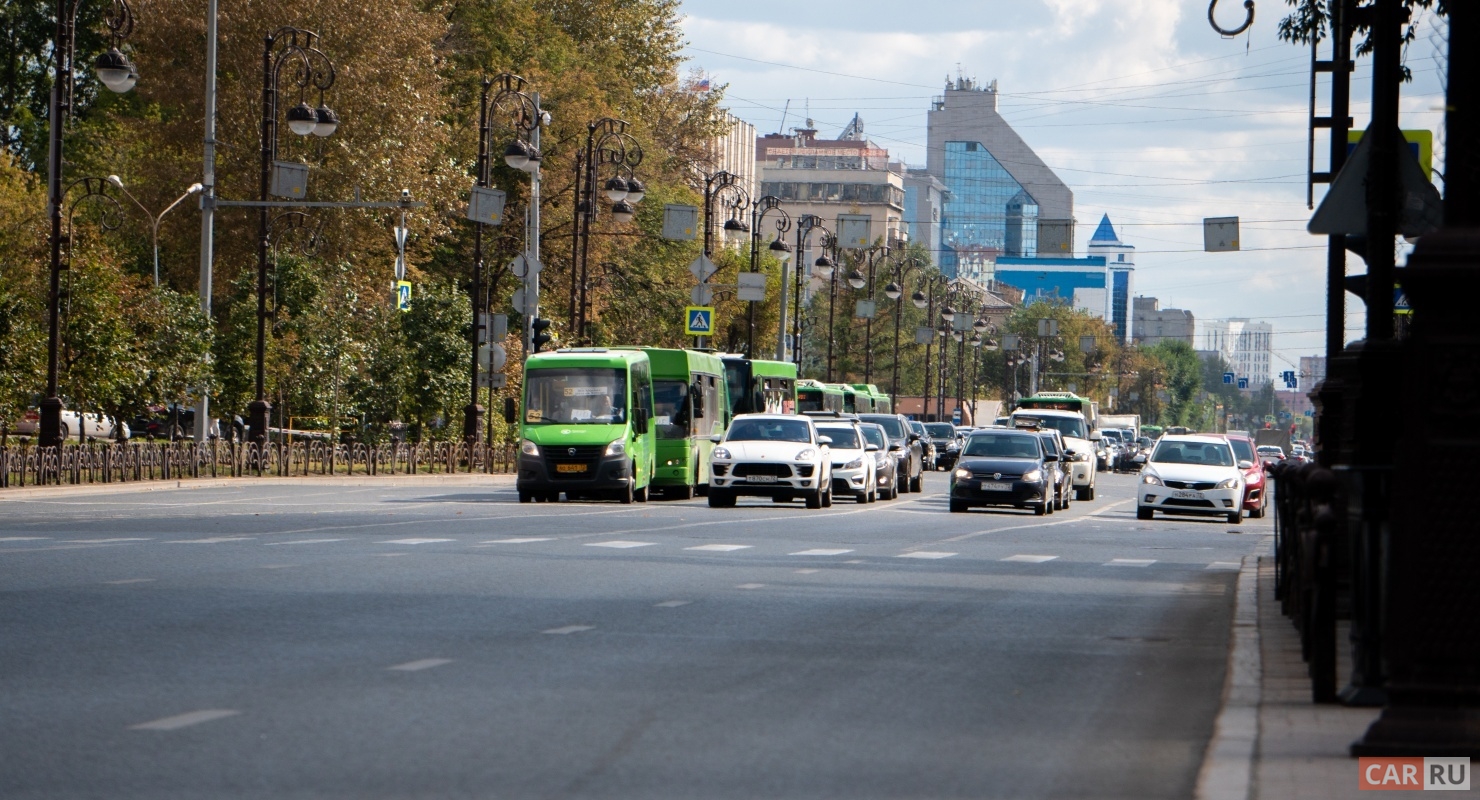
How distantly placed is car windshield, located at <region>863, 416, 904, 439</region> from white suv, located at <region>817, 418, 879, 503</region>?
866 centimetres

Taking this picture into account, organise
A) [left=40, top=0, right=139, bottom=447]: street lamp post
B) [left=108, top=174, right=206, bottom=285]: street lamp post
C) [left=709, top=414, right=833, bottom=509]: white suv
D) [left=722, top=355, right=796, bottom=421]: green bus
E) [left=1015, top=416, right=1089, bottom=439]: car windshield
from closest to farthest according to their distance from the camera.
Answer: [left=40, top=0, right=139, bottom=447]: street lamp post, [left=709, top=414, right=833, bottom=509]: white suv, [left=722, top=355, right=796, bottom=421]: green bus, [left=108, top=174, right=206, bottom=285]: street lamp post, [left=1015, top=416, right=1089, bottom=439]: car windshield

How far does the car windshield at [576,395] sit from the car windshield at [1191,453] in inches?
407

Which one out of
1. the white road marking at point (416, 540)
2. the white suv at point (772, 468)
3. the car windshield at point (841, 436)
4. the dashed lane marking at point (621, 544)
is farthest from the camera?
the car windshield at point (841, 436)

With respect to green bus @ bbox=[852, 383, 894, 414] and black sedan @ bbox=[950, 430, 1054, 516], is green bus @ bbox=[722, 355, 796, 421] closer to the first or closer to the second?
black sedan @ bbox=[950, 430, 1054, 516]

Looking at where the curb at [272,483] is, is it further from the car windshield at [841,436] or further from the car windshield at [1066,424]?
the car windshield at [1066,424]

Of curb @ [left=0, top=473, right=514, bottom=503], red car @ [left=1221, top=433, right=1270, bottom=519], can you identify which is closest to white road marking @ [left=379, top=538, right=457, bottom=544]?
curb @ [left=0, top=473, right=514, bottom=503]

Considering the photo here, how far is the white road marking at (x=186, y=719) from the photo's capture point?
858 cm

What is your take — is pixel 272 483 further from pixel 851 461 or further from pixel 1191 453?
pixel 1191 453

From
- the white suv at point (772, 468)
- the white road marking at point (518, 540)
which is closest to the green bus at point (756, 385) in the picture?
the white suv at point (772, 468)

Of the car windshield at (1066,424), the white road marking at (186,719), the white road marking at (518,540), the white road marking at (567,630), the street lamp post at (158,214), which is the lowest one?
the white road marking at (518,540)

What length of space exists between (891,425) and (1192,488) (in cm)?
1595

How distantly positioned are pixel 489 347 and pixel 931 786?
40551 mm

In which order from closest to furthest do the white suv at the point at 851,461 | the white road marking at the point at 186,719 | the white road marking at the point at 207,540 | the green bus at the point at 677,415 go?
the white road marking at the point at 186,719 → the white road marking at the point at 207,540 → the white suv at the point at 851,461 → the green bus at the point at 677,415

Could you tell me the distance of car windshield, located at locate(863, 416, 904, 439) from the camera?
51659 mm
